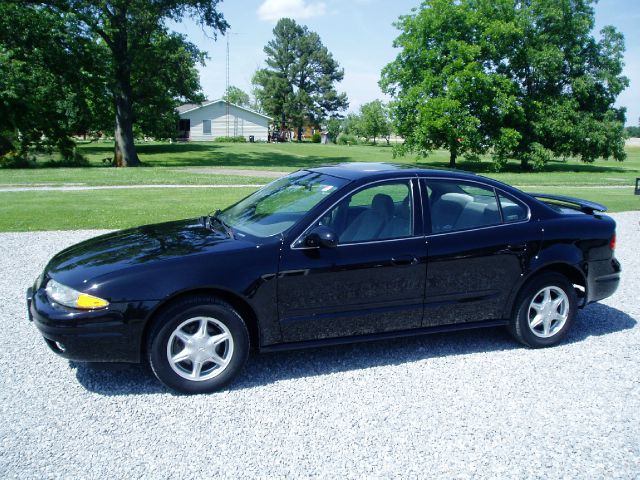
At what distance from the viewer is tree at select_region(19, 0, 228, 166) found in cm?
2869

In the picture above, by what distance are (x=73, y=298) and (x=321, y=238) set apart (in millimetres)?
1727

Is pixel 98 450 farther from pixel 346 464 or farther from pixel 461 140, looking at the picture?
pixel 461 140

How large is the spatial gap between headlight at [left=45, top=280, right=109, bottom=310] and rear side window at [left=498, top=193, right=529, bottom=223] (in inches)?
131

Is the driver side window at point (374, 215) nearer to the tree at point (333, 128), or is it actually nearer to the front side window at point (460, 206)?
the front side window at point (460, 206)

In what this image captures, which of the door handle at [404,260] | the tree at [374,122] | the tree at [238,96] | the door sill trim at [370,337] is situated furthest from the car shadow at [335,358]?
the tree at [238,96]

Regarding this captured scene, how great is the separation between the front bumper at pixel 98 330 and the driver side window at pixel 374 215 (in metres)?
1.50

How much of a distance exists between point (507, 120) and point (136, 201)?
96.8ft

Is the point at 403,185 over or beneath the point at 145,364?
over

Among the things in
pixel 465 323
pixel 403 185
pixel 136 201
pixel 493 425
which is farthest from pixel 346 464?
pixel 136 201

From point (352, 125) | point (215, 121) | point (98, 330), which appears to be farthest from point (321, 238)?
point (352, 125)

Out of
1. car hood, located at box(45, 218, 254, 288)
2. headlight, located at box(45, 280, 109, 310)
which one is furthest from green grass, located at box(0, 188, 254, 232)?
headlight, located at box(45, 280, 109, 310)

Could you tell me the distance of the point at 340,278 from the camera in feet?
13.6

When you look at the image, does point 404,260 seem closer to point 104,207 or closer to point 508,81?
point 104,207

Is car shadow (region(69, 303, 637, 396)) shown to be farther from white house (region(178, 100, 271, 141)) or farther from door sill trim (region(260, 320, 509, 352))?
white house (region(178, 100, 271, 141))
